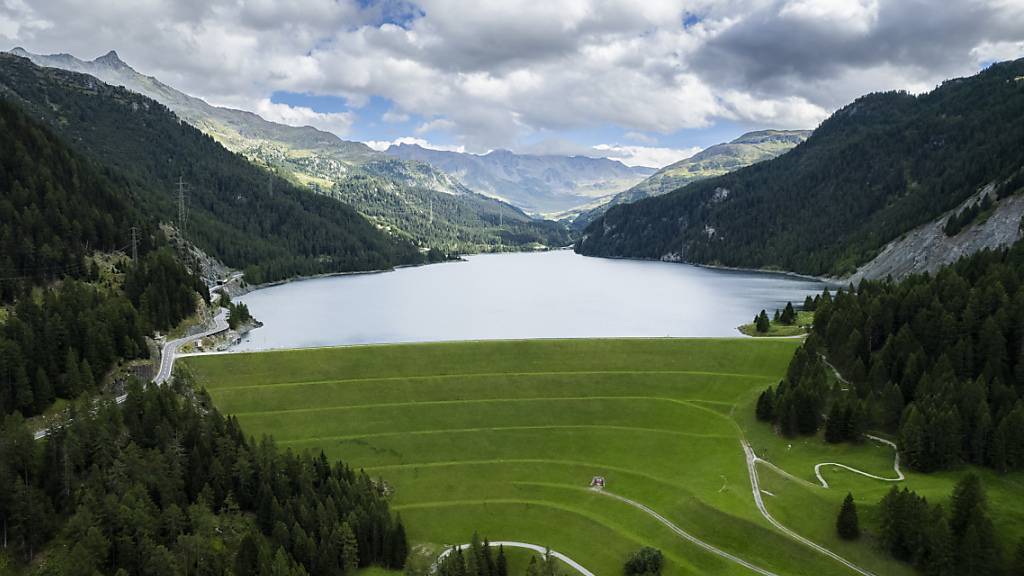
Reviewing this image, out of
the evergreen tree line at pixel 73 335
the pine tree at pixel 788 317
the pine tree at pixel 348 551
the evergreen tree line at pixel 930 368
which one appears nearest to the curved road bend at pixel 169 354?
the evergreen tree line at pixel 73 335

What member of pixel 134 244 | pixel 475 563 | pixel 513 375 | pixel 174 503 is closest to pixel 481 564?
pixel 475 563

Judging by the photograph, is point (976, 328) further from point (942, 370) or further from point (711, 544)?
point (711, 544)

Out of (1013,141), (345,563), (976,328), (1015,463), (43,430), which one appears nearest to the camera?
(345,563)

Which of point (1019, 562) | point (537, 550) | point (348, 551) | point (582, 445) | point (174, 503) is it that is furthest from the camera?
point (582, 445)

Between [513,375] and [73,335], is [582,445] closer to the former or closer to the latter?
[513,375]

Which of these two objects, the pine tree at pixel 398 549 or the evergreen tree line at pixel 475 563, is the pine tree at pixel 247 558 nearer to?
the pine tree at pixel 398 549

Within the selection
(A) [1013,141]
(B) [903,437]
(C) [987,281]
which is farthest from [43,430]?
(A) [1013,141]
